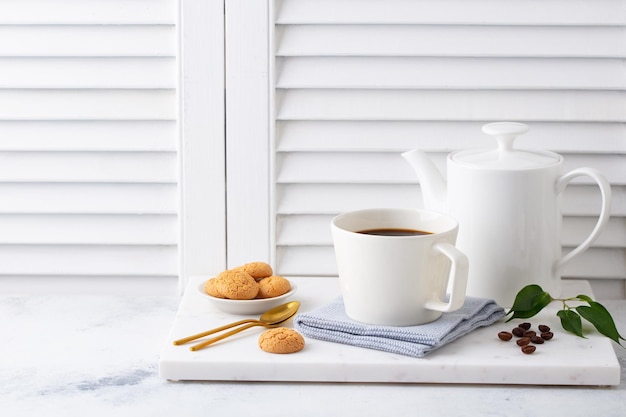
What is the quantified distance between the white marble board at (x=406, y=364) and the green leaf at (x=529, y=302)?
0.19 feet

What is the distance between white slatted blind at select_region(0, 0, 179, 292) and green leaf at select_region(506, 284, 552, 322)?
0.46 meters

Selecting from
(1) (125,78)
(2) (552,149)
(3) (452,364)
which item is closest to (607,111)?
(2) (552,149)

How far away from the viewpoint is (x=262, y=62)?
3.85 feet

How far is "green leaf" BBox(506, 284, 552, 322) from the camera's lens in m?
1.04

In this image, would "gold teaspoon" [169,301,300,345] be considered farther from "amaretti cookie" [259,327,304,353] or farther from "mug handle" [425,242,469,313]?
"mug handle" [425,242,469,313]

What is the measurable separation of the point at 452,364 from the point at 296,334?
163 mm

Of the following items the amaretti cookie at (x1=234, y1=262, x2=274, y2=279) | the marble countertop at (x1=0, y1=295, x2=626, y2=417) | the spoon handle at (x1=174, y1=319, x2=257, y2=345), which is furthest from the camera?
the amaretti cookie at (x1=234, y1=262, x2=274, y2=279)

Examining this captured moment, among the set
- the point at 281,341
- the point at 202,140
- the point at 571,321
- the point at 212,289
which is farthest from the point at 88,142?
the point at 571,321

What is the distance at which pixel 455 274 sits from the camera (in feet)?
3.16

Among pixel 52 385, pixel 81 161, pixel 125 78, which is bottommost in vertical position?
pixel 52 385

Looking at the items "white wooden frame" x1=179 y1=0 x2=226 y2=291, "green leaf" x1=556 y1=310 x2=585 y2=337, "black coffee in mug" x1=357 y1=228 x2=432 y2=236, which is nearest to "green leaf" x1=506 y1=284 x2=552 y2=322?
"green leaf" x1=556 y1=310 x2=585 y2=337

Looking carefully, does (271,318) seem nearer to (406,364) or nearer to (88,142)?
(406,364)

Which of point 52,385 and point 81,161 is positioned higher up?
point 81,161

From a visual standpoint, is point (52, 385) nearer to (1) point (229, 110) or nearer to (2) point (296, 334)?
(2) point (296, 334)
